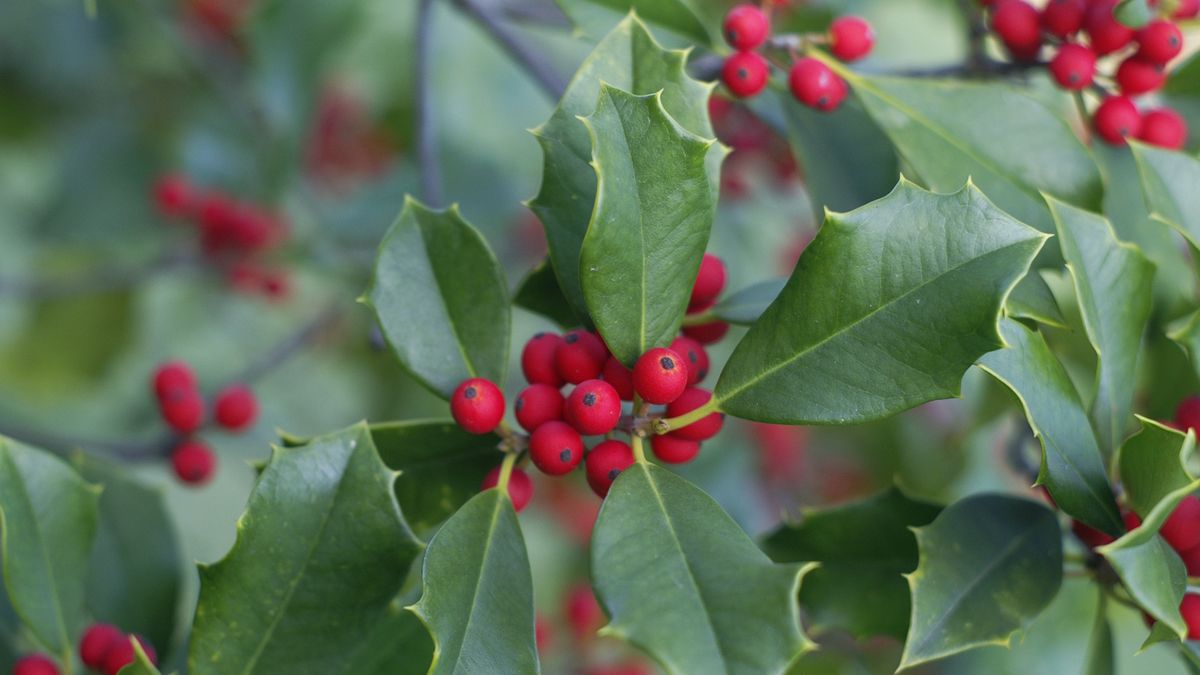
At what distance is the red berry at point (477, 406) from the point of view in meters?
0.94

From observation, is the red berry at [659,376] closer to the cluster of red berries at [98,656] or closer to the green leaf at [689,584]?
the green leaf at [689,584]

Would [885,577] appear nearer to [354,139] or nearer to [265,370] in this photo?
[265,370]

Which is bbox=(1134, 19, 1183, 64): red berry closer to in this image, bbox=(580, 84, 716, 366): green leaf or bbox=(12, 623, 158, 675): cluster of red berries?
bbox=(580, 84, 716, 366): green leaf

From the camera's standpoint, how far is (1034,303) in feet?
3.18

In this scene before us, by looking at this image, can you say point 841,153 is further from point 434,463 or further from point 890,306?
point 434,463

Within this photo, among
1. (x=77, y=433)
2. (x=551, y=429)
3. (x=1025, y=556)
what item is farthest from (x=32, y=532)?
(x=77, y=433)

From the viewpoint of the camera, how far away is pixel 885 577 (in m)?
1.14

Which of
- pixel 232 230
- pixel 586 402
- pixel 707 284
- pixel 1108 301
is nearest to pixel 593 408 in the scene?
pixel 586 402

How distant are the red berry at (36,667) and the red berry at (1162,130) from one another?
1.35 meters

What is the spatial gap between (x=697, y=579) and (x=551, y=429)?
0.67 ft

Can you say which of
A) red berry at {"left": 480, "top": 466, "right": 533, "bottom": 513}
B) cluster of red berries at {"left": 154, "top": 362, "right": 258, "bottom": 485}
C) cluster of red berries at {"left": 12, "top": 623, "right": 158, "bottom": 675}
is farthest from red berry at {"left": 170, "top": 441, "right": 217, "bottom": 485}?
red berry at {"left": 480, "top": 466, "right": 533, "bottom": 513}

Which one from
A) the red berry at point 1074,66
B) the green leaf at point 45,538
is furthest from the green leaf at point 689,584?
the red berry at point 1074,66

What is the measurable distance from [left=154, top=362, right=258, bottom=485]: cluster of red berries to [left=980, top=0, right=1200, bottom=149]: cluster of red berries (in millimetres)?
1125

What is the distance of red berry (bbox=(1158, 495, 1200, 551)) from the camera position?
96cm
